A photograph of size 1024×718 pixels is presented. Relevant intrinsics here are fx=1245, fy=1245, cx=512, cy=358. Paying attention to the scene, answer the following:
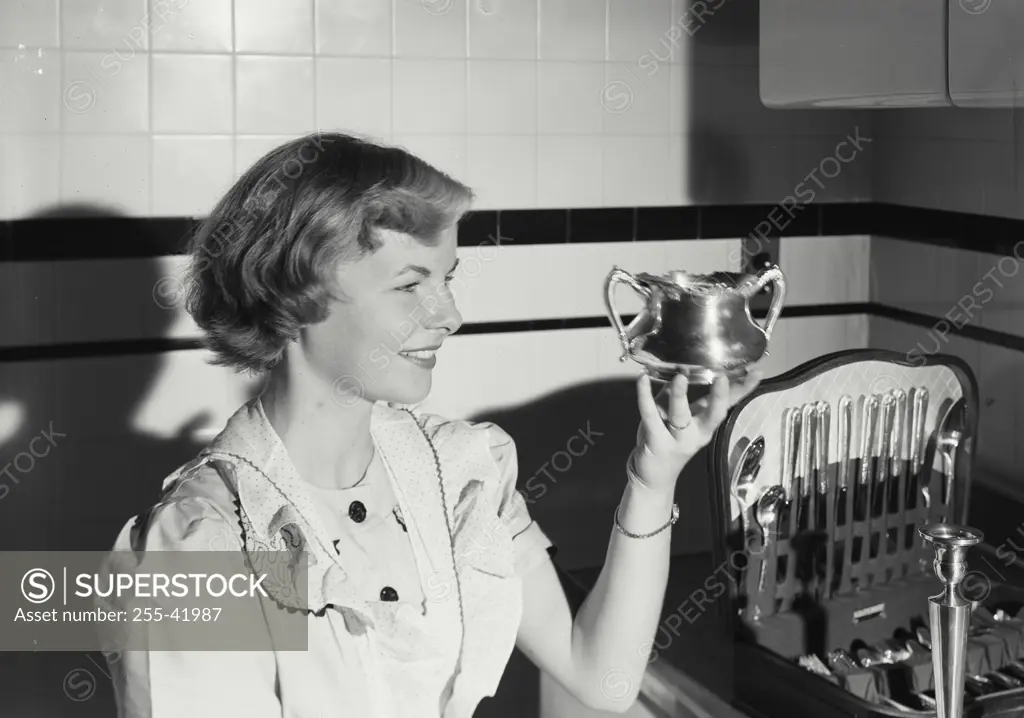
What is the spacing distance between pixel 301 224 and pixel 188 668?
50 centimetres

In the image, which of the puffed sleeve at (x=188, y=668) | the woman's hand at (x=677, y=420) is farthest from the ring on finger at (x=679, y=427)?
the puffed sleeve at (x=188, y=668)

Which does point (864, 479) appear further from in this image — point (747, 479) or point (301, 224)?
point (301, 224)

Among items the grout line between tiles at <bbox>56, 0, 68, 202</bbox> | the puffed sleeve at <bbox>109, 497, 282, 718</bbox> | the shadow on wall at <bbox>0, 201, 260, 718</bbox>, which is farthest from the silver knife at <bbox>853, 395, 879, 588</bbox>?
the grout line between tiles at <bbox>56, 0, 68, 202</bbox>

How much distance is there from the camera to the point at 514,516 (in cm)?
158

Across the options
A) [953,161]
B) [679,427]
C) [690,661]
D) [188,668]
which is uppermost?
[953,161]

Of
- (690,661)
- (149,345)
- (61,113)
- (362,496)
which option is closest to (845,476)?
(690,661)

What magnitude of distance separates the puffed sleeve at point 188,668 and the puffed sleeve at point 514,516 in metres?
0.35

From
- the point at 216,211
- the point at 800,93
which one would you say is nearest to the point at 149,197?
the point at 216,211

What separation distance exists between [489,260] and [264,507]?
2.63 feet

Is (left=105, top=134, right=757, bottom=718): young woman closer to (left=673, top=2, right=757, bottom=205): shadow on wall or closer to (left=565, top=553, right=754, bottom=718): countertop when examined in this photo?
(left=565, top=553, right=754, bottom=718): countertop

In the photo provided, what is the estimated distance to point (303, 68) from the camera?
1.92 meters

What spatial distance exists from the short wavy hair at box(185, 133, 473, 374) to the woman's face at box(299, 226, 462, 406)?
16mm

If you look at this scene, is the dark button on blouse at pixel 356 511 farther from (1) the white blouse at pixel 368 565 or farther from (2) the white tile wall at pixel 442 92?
(2) the white tile wall at pixel 442 92

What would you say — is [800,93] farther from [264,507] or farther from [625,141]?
[264,507]
